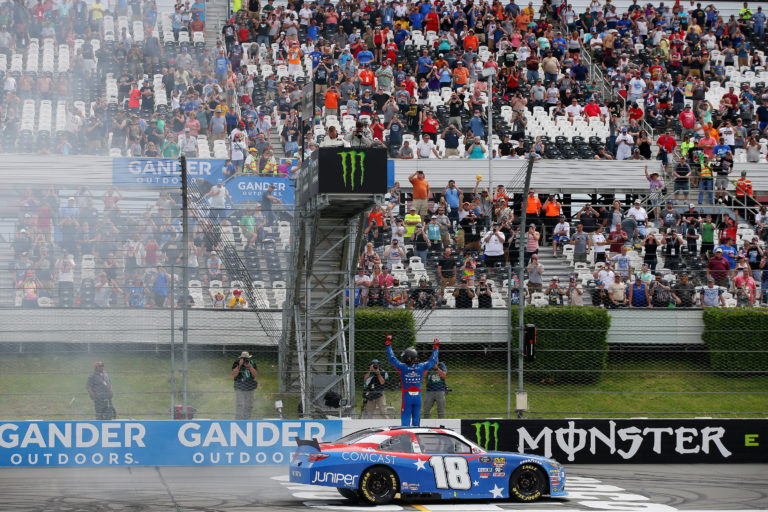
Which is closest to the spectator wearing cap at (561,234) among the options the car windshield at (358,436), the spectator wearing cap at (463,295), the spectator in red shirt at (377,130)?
the spectator wearing cap at (463,295)

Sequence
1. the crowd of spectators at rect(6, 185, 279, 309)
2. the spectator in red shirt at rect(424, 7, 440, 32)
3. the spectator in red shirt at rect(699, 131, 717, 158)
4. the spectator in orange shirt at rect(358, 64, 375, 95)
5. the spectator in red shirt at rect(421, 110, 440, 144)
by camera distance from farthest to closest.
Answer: the spectator in red shirt at rect(424, 7, 440, 32) < the spectator in orange shirt at rect(358, 64, 375, 95) < the spectator in red shirt at rect(699, 131, 717, 158) < the spectator in red shirt at rect(421, 110, 440, 144) < the crowd of spectators at rect(6, 185, 279, 309)

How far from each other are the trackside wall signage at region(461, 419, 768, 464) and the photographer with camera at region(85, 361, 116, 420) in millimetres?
5567

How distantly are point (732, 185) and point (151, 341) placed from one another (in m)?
16.9

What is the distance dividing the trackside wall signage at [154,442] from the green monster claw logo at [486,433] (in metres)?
2.21

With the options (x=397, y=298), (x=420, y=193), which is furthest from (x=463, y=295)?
(x=420, y=193)

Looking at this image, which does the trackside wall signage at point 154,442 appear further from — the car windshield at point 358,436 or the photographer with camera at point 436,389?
the car windshield at point 358,436

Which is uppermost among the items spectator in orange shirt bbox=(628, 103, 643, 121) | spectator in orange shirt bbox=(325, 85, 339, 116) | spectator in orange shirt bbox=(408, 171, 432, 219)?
spectator in orange shirt bbox=(325, 85, 339, 116)

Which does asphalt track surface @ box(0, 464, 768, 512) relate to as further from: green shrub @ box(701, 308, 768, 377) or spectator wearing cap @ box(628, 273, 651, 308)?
spectator wearing cap @ box(628, 273, 651, 308)

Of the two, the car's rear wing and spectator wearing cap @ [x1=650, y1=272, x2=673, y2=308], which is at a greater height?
spectator wearing cap @ [x1=650, y1=272, x2=673, y2=308]

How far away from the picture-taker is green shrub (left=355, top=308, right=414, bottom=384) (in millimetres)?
20250

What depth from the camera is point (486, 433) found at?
1795 centimetres

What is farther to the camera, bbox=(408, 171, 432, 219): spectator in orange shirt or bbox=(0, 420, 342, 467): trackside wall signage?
bbox=(408, 171, 432, 219): spectator in orange shirt

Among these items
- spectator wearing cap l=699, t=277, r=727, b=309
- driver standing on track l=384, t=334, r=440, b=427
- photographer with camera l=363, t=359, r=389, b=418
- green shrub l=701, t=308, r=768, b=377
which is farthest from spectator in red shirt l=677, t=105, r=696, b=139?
driver standing on track l=384, t=334, r=440, b=427

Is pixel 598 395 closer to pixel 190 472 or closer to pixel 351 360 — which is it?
pixel 351 360
